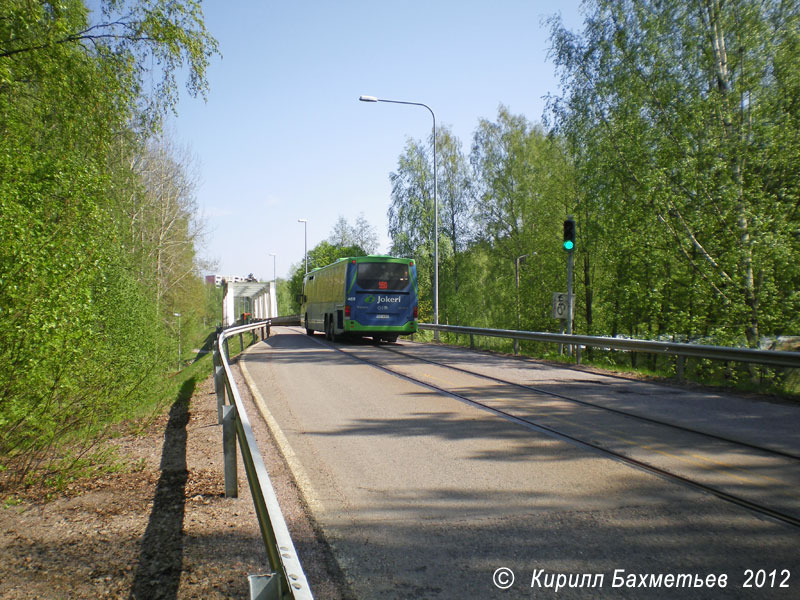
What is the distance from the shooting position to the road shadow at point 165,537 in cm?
362

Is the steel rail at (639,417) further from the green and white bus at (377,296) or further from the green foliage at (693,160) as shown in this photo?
the green and white bus at (377,296)

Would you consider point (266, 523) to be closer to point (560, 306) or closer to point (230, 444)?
point (230, 444)

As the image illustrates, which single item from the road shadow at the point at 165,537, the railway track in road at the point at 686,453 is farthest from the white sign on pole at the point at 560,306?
the road shadow at the point at 165,537

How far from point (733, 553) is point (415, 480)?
7.82 ft

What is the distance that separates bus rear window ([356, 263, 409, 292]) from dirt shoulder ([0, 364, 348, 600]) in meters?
15.6

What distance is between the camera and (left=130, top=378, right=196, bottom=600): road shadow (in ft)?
11.9

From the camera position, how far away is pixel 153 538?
4.46 m

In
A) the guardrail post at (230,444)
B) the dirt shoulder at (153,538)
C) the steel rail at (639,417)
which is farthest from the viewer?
the steel rail at (639,417)

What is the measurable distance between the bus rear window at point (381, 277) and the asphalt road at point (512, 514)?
14291 millimetres

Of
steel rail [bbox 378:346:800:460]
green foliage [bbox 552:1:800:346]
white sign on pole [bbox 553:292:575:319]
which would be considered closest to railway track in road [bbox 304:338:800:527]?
steel rail [bbox 378:346:800:460]

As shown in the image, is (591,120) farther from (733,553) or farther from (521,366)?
(733,553)

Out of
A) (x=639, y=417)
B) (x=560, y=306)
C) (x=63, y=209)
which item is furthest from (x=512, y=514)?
(x=560, y=306)

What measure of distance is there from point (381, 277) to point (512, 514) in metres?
18.5

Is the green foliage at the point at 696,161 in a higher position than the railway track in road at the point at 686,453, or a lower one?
higher
